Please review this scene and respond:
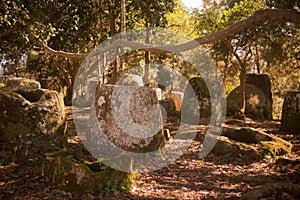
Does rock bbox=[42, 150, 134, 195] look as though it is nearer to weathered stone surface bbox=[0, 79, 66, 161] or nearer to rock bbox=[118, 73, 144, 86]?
weathered stone surface bbox=[0, 79, 66, 161]

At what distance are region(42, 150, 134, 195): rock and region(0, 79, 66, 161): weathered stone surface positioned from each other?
4.24ft

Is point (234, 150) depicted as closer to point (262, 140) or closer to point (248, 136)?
point (248, 136)

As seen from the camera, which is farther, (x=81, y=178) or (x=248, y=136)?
(x=248, y=136)

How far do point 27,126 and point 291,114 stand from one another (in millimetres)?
10305

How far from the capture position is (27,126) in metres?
6.88

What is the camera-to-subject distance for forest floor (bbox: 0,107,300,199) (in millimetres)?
5360

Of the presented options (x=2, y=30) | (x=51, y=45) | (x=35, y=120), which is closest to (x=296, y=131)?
(x=35, y=120)

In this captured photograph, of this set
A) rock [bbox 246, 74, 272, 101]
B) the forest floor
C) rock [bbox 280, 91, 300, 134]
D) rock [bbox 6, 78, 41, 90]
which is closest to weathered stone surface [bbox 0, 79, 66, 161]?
the forest floor

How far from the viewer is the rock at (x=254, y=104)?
17.2m

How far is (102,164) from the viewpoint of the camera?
5.91m

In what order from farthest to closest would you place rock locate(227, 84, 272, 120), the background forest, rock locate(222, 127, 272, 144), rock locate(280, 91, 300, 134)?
rock locate(227, 84, 272, 120), rock locate(280, 91, 300, 134), rock locate(222, 127, 272, 144), the background forest

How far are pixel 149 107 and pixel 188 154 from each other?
2.02 m

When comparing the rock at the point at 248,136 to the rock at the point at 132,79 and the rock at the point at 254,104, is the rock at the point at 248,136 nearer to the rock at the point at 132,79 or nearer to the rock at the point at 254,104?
the rock at the point at 254,104

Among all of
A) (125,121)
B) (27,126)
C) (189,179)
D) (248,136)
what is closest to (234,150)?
(248,136)
